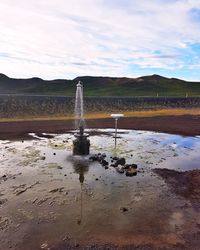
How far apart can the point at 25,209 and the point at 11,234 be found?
198cm

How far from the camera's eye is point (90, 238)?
10.5 meters

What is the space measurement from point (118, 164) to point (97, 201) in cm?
532

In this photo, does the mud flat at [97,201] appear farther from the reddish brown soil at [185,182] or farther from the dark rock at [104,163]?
the dark rock at [104,163]

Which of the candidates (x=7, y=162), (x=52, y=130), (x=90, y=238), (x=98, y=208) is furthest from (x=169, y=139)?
(x=90, y=238)

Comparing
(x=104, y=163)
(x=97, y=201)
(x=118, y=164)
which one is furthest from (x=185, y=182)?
(x=97, y=201)

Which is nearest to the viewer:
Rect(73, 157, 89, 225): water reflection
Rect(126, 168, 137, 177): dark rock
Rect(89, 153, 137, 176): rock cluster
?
Rect(73, 157, 89, 225): water reflection

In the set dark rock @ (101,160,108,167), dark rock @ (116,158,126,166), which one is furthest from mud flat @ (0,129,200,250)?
dark rock @ (116,158,126,166)

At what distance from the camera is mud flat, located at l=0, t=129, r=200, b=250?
10.5 m

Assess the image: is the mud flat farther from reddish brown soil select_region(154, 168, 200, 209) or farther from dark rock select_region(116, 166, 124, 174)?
dark rock select_region(116, 166, 124, 174)

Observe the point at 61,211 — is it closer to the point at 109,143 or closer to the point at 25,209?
the point at 25,209

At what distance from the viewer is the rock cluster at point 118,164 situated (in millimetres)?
17188

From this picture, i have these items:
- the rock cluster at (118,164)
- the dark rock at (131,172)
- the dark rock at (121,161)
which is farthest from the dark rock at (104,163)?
the dark rock at (131,172)

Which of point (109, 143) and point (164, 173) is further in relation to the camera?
point (109, 143)

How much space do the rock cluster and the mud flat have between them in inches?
8.8
